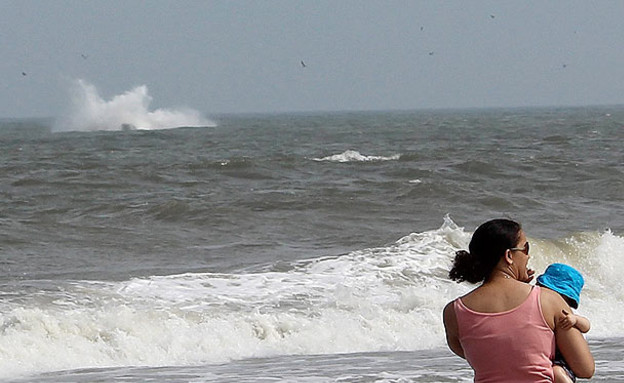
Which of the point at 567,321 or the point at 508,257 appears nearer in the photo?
the point at 567,321

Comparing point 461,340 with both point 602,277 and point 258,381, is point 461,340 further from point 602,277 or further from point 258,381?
point 602,277

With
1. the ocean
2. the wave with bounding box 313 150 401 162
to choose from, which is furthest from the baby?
the wave with bounding box 313 150 401 162

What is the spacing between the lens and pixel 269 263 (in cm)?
1366

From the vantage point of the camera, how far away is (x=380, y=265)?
13.4m

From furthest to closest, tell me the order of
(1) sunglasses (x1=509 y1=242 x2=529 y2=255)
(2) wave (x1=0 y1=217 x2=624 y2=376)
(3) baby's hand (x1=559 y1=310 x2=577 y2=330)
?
(2) wave (x1=0 y1=217 x2=624 y2=376), (1) sunglasses (x1=509 y1=242 x2=529 y2=255), (3) baby's hand (x1=559 y1=310 x2=577 y2=330)

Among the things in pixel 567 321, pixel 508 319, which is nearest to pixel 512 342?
pixel 508 319

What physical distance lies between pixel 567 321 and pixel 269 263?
10.6 m

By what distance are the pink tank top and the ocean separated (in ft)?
14.1

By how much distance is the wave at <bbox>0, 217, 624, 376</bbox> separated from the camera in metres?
9.53

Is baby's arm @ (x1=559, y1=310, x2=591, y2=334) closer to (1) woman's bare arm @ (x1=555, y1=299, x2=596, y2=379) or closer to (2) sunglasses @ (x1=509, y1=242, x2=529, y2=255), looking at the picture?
(1) woman's bare arm @ (x1=555, y1=299, x2=596, y2=379)

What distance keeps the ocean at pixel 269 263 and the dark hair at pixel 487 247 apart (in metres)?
4.28

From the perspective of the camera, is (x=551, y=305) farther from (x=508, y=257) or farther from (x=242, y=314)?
(x=242, y=314)

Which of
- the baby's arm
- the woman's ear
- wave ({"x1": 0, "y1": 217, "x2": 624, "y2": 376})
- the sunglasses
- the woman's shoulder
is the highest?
the sunglasses

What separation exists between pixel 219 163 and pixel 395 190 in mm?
9014
